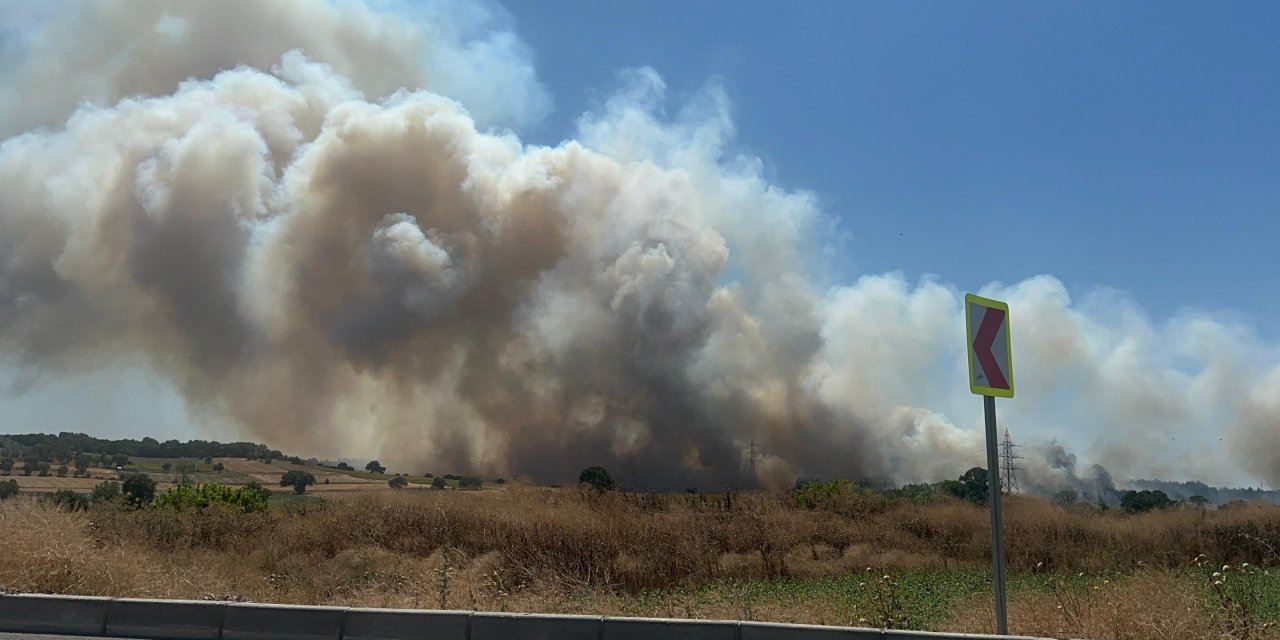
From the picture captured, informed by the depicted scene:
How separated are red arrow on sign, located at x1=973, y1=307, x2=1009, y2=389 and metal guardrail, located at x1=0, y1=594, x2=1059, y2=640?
5.87 ft

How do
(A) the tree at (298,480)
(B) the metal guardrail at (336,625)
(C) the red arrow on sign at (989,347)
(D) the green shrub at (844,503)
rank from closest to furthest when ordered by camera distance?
A: (B) the metal guardrail at (336,625), (C) the red arrow on sign at (989,347), (D) the green shrub at (844,503), (A) the tree at (298,480)

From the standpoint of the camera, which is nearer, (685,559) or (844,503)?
(685,559)

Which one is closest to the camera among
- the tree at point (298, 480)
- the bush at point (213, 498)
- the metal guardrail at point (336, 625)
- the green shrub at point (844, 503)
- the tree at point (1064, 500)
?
the metal guardrail at point (336, 625)

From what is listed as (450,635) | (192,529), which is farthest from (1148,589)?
(192,529)

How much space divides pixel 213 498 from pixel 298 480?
25712 millimetres

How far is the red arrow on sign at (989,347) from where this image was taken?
635cm

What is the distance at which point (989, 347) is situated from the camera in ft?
21.1

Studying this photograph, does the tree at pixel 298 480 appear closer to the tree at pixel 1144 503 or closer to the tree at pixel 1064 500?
the tree at pixel 1064 500

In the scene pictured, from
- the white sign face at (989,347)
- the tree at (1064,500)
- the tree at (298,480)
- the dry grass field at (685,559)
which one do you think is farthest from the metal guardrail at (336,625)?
the tree at (298,480)

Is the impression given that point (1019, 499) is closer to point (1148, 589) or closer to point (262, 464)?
point (1148, 589)

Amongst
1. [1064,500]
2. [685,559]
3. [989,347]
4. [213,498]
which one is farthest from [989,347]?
[1064,500]

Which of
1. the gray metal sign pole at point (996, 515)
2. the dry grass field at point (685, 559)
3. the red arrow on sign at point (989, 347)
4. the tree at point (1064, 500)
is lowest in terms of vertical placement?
the dry grass field at point (685, 559)

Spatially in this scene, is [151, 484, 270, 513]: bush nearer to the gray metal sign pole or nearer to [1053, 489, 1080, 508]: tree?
the gray metal sign pole

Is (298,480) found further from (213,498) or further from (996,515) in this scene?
(996,515)
